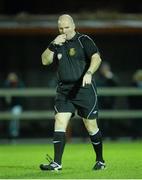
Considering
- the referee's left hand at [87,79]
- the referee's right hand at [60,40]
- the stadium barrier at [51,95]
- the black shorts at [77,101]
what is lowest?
the stadium barrier at [51,95]

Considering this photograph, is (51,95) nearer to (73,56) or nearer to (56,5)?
(56,5)

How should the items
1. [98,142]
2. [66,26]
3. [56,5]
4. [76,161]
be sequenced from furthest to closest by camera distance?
[56,5] → [76,161] → [98,142] → [66,26]

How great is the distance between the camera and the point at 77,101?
10.7 m

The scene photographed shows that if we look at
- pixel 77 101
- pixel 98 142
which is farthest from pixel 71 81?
pixel 98 142

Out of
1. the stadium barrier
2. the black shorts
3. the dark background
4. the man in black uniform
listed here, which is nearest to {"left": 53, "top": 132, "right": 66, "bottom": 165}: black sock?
the man in black uniform

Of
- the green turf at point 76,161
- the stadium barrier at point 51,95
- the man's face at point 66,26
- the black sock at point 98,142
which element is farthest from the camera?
the stadium barrier at point 51,95

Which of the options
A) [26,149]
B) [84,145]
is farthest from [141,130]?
[26,149]

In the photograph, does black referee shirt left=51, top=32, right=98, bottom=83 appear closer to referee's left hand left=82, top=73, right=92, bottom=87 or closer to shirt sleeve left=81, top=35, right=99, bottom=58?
shirt sleeve left=81, top=35, right=99, bottom=58

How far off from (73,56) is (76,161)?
110 inches

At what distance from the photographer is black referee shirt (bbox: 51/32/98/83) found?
35.0ft

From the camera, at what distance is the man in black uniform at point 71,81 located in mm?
10625

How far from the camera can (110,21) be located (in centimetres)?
2045

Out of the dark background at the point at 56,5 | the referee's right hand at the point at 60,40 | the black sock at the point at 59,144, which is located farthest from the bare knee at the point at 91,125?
the dark background at the point at 56,5

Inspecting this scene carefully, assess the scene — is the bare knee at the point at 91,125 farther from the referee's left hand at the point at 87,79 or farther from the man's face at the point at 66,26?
the man's face at the point at 66,26
